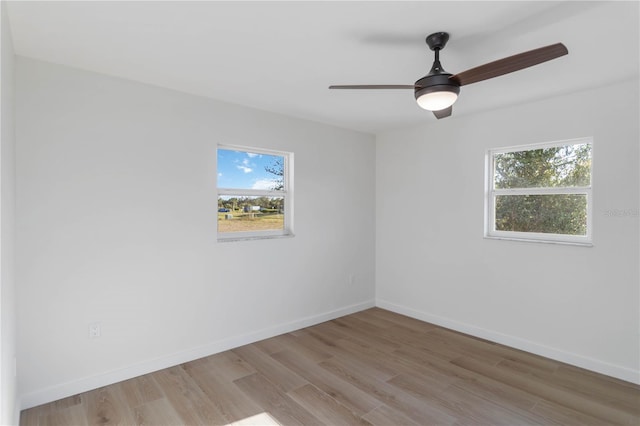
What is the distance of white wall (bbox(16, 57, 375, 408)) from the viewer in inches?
92.9

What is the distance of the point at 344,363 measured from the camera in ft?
9.95

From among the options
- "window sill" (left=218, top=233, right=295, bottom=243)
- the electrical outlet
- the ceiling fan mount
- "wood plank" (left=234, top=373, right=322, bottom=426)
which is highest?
the ceiling fan mount

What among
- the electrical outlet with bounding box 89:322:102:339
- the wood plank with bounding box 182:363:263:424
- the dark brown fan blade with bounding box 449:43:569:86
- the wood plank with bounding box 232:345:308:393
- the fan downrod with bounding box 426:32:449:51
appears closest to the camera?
the dark brown fan blade with bounding box 449:43:569:86

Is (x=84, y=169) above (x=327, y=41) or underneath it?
underneath

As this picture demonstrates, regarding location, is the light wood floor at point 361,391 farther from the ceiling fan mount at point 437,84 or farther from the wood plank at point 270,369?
the ceiling fan mount at point 437,84

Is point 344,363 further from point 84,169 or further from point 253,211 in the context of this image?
point 84,169

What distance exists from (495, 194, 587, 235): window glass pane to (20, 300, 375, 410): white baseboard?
2.28m

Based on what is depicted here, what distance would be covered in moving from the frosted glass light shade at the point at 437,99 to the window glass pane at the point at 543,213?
188cm

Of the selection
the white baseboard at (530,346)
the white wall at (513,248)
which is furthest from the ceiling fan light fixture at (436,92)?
the white baseboard at (530,346)

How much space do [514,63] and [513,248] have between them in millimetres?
2186

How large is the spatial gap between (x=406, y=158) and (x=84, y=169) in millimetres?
3398

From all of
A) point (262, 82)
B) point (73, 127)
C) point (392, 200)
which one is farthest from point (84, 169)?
point (392, 200)

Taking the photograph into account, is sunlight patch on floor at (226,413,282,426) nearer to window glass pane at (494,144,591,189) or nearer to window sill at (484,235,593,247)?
window sill at (484,235,593,247)

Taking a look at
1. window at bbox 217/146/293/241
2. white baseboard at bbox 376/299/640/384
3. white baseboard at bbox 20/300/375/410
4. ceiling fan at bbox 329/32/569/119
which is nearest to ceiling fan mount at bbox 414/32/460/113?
ceiling fan at bbox 329/32/569/119
